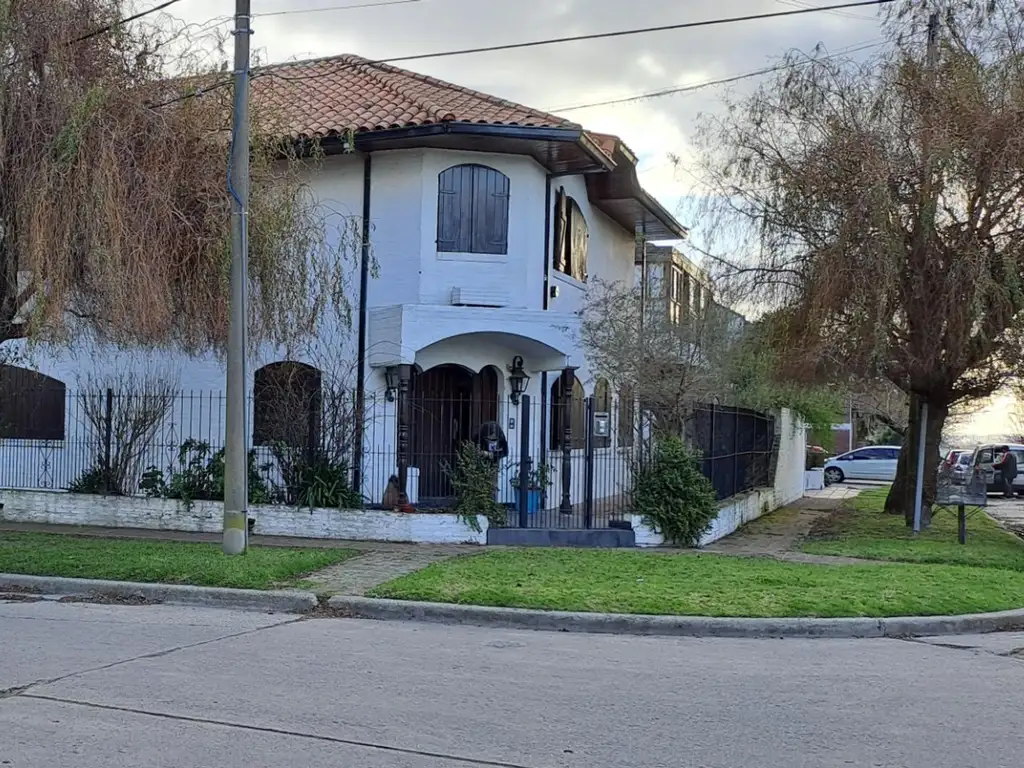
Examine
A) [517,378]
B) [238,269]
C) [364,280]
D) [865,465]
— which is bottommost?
[865,465]

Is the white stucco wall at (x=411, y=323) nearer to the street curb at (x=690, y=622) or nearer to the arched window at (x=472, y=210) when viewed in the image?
the arched window at (x=472, y=210)

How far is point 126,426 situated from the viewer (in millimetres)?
16109

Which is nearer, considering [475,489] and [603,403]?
[475,489]

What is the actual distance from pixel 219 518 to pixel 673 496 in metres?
6.47

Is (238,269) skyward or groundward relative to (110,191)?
A: groundward

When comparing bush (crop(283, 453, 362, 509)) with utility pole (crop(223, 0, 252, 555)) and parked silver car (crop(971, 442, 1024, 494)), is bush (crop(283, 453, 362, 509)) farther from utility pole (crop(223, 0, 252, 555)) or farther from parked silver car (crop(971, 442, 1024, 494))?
parked silver car (crop(971, 442, 1024, 494))

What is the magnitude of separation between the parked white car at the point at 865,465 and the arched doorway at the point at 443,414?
76.8 feet

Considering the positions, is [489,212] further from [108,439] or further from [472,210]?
[108,439]

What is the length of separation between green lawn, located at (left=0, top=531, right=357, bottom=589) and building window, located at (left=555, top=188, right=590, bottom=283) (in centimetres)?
732

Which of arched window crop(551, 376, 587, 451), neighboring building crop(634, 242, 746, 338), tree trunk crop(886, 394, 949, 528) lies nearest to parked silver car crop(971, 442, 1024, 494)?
tree trunk crop(886, 394, 949, 528)

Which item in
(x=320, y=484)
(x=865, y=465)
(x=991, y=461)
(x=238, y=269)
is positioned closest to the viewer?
(x=238, y=269)

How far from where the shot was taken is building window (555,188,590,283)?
17828mm

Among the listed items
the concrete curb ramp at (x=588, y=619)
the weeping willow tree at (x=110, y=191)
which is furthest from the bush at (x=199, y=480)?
the concrete curb ramp at (x=588, y=619)

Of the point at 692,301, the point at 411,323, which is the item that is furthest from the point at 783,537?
the point at 411,323
